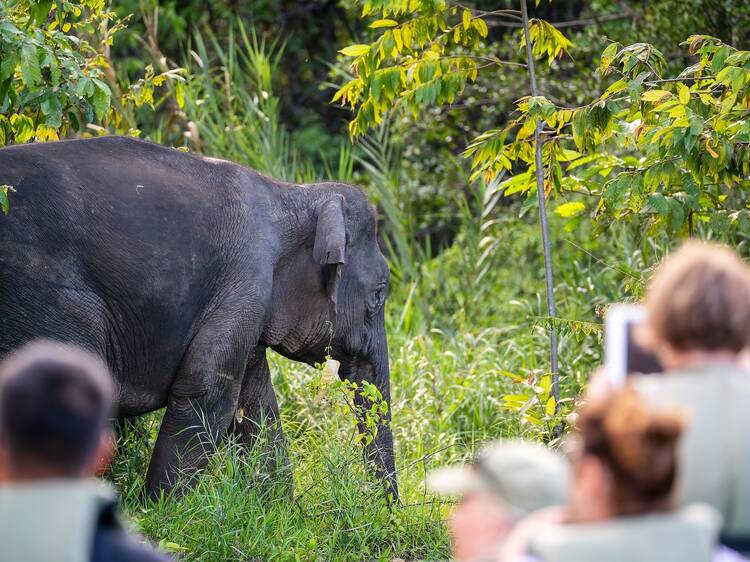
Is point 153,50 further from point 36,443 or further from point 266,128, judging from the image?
point 36,443

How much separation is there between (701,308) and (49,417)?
1433 millimetres

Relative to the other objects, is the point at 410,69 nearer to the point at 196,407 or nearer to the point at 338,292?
the point at 338,292

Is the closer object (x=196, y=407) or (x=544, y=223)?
(x=196, y=407)

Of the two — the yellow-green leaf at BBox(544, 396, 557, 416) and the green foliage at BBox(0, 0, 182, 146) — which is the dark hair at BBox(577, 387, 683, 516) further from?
the yellow-green leaf at BBox(544, 396, 557, 416)

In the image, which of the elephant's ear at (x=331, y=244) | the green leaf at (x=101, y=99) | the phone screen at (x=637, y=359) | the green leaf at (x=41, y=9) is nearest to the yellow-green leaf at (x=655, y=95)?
the elephant's ear at (x=331, y=244)

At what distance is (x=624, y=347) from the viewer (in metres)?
3.32

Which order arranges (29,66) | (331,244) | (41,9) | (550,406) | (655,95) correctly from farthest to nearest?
(331,244) → (550,406) → (655,95) → (41,9) → (29,66)

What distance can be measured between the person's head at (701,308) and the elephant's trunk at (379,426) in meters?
3.49

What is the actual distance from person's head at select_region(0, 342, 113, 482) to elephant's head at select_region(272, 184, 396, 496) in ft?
13.9

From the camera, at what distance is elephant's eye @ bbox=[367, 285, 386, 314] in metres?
7.32

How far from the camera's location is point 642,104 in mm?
6727

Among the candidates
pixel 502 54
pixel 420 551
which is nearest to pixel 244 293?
pixel 420 551

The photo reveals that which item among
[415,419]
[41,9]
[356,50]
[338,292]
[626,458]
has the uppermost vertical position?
[41,9]

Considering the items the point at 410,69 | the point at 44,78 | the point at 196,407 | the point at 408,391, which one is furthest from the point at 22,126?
the point at 408,391
